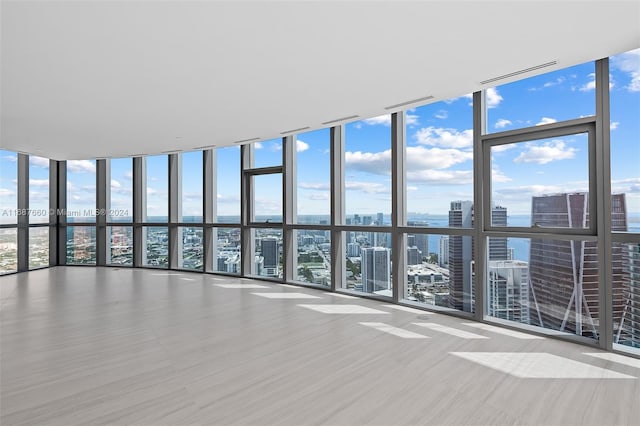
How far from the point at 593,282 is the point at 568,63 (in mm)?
2147

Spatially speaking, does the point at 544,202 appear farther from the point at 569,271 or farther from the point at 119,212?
the point at 119,212

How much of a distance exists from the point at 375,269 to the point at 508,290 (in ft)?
6.43

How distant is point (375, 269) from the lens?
5.55 metres

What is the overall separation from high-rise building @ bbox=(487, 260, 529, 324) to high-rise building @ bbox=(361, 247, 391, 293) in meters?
1.52

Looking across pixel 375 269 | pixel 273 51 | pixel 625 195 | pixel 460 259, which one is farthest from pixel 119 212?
pixel 625 195

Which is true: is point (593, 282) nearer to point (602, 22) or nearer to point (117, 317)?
point (602, 22)

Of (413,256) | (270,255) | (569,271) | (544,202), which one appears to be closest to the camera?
(569,271)

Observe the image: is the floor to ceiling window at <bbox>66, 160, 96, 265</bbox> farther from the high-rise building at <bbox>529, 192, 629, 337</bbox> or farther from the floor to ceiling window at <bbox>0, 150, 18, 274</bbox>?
the high-rise building at <bbox>529, 192, 629, 337</bbox>

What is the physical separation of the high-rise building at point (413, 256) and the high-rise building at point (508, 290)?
100 centimetres

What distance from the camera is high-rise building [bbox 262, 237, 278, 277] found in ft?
22.9

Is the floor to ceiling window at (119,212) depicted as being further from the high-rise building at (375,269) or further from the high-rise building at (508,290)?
the high-rise building at (508,290)

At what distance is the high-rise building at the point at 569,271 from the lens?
10.8 ft

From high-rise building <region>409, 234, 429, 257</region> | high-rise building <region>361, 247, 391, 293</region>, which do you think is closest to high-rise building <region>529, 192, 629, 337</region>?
high-rise building <region>409, 234, 429, 257</region>

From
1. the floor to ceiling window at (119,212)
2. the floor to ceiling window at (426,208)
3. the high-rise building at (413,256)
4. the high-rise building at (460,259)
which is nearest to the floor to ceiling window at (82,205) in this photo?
the floor to ceiling window at (426,208)
